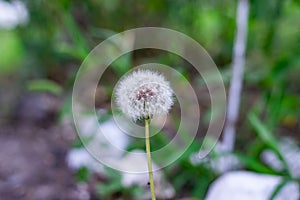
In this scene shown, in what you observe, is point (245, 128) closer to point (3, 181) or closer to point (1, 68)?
point (3, 181)

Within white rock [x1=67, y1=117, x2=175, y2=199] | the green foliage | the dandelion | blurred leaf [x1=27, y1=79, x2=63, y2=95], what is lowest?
the dandelion

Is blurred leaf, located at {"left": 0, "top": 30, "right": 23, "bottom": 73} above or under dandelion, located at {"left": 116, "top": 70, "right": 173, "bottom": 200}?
above

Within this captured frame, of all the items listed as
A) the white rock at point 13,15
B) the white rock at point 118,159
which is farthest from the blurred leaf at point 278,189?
the white rock at point 13,15

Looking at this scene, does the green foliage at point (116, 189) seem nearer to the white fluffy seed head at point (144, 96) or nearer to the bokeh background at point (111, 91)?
the bokeh background at point (111, 91)

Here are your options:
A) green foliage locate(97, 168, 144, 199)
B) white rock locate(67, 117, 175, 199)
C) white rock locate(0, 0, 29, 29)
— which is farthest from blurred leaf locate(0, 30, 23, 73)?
green foliage locate(97, 168, 144, 199)

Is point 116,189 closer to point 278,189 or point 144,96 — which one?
point 278,189

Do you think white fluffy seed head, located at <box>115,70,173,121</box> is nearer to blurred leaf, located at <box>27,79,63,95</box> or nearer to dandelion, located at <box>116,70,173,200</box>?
dandelion, located at <box>116,70,173,200</box>

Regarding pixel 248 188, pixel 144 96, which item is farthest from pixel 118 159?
pixel 144 96
